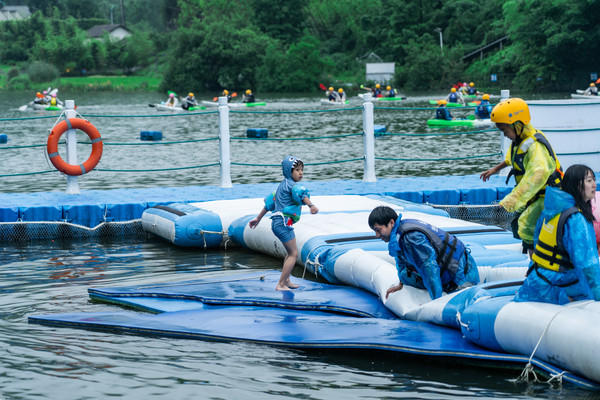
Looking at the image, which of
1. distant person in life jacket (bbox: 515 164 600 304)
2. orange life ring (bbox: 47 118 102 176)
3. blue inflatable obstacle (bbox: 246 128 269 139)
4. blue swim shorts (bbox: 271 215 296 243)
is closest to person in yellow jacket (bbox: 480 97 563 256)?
distant person in life jacket (bbox: 515 164 600 304)

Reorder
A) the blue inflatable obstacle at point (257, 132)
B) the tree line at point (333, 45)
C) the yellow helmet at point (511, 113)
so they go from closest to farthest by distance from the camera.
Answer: the yellow helmet at point (511, 113)
the blue inflatable obstacle at point (257, 132)
the tree line at point (333, 45)

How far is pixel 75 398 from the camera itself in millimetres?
5863

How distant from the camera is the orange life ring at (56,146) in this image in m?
12.8

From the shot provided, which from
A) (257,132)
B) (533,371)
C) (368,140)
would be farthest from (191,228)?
(257,132)

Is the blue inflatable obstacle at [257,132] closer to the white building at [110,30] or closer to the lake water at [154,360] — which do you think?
the lake water at [154,360]

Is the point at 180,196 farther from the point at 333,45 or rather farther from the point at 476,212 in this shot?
the point at 333,45

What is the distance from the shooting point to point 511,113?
290 inches

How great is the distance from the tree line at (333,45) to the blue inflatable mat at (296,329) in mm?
59476

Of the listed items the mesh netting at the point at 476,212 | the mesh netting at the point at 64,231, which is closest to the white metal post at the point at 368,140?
the mesh netting at the point at 476,212

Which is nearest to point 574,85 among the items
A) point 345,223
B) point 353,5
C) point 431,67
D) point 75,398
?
point 431,67

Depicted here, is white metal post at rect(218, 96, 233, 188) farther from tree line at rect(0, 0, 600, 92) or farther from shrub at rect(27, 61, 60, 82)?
shrub at rect(27, 61, 60, 82)

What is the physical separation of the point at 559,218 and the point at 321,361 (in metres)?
2.07

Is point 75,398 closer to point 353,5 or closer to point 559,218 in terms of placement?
point 559,218

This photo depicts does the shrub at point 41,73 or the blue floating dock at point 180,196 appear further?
the shrub at point 41,73
